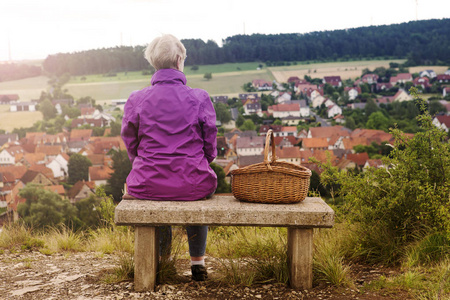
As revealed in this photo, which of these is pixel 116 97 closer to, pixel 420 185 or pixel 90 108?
pixel 90 108

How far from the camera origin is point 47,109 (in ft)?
271

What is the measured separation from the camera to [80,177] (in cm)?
5491

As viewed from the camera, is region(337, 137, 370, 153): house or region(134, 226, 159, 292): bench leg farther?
region(337, 137, 370, 153): house

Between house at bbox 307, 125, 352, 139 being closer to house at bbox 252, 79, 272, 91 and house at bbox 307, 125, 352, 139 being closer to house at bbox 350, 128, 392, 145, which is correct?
house at bbox 350, 128, 392, 145

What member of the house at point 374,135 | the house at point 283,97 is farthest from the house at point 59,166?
the house at point 283,97

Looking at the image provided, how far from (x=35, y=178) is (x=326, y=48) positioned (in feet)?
201

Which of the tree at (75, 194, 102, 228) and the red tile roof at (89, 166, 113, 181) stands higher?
the tree at (75, 194, 102, 228)

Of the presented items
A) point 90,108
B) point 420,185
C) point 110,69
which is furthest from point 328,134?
point 420,185

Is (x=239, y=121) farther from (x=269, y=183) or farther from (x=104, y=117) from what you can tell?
(x=269, y=183)

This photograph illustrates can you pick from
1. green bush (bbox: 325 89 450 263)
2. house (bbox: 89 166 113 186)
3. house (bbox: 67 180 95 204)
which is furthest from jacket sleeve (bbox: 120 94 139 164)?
house (bbox: 89 166 113 186)

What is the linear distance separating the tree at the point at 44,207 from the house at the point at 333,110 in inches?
2217

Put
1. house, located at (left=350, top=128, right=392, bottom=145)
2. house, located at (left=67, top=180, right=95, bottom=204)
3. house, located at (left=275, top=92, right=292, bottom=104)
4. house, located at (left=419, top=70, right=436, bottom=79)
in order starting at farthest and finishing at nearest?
house, located at (left=419, top=70, right=436, bottom=79) → house, located at (left=275, top=92, right=292, bottom=104) → house, located at (left=350, top=128, right=392, bottom=145) → house, located at (left=67, top=180, right=95, bottom=204)

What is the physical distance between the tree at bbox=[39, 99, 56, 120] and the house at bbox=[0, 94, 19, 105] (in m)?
4.12

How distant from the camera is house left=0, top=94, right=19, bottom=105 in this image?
256 ft
